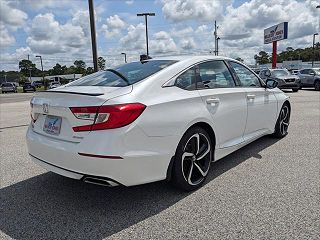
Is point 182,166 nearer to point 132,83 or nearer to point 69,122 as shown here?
point 132,83

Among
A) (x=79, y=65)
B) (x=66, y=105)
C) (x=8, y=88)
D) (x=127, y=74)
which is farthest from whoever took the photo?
(x=79, y=65)

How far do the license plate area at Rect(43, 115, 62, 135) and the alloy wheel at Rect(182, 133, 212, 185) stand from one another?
136 centimetres

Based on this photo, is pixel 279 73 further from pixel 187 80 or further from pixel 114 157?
pixel 114 157

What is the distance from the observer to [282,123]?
5.96 m

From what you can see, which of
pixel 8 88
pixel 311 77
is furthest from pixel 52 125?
pixel 8 88

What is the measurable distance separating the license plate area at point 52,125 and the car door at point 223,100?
1643 millimetres

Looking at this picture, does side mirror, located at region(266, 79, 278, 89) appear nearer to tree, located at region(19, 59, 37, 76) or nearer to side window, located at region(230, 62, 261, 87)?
side window, located at region(230, 62, 261, 87)

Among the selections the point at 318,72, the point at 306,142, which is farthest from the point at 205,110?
the point at 318,72

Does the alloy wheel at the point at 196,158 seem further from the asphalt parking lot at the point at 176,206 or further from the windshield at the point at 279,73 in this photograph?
the windshield at the point at 279,73

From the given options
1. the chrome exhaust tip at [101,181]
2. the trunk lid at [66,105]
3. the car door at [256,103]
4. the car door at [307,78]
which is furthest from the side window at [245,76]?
the car door at [307,78]

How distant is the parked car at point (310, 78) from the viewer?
20.2m

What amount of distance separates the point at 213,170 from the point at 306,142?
2.36m

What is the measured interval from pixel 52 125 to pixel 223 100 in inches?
83.4

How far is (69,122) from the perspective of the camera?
300 centimetres
